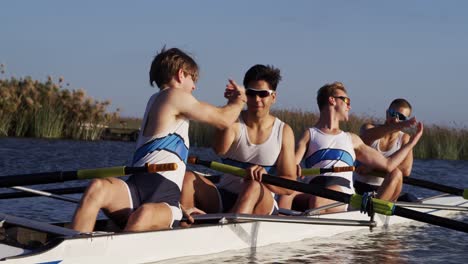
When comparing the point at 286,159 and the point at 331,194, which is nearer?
the point at 331,194

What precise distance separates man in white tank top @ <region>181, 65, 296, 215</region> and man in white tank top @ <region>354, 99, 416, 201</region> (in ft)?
9.25

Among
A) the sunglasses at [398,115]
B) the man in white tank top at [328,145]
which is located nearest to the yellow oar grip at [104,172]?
the man in white tank top at [328,145]

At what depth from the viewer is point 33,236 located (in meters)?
6.27

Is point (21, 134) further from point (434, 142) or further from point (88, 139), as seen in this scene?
point (434, 142)

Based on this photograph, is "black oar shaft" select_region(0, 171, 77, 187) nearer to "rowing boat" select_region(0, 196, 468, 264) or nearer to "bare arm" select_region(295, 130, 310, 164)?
"rowing boat" select_region(0, 196, 468, 264)

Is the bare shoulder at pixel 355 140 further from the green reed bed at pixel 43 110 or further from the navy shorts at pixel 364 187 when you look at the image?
the green reed bed at pixel 43 110

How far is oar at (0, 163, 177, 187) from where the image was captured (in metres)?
6.06

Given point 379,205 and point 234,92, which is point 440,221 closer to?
point 379,205

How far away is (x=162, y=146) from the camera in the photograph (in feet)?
20.2

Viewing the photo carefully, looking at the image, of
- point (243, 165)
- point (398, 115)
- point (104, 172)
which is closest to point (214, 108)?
point (104, 172)

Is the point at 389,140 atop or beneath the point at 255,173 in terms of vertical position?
atop

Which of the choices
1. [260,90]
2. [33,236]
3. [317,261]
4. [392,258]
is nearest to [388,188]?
[392,258]

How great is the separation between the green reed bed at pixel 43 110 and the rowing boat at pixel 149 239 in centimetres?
2188

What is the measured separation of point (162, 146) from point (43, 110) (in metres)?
24.0
